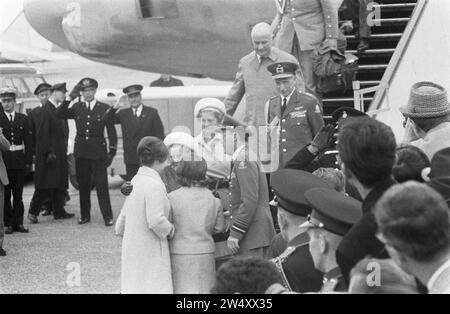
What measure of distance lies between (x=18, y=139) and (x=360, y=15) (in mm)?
4918

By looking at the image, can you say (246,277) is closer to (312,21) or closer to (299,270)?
(299,270)

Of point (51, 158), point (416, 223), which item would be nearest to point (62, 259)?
point (51, 158)

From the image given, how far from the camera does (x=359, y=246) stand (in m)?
3.03

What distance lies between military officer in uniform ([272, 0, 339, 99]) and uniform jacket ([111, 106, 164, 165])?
11.8ft

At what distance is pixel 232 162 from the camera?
5.63 metres

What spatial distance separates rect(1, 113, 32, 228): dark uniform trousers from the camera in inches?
421

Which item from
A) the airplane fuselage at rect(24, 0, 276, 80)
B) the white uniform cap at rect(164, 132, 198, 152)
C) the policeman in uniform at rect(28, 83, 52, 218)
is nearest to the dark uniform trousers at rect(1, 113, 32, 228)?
the policeman in uniform at rect(28, 83, 52, 218)

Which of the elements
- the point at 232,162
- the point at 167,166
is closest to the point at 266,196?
the point at 232,162

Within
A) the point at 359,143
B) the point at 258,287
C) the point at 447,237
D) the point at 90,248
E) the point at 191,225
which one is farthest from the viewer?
the point at 90,248

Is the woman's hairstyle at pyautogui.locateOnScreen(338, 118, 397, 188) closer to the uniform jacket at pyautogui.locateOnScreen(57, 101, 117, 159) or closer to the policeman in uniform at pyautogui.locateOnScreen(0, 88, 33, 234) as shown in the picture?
the policeman in uniform at pyautogui.locateOnScreen(0, 88, 33, 234)

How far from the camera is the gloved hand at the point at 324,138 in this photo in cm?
557

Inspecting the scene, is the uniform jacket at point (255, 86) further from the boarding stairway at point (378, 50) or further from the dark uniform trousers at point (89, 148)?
the dark uniform trousers at point (89, 148)

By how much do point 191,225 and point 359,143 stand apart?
212cm

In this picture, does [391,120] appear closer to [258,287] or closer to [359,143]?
[359,143]
